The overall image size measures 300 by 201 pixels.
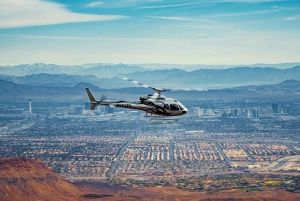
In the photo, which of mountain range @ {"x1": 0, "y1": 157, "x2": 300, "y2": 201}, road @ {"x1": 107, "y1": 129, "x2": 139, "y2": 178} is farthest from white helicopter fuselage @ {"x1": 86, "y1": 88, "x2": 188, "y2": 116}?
road @ {"x1": 107, "y1": 129, "x2": 139, "y2": 178}

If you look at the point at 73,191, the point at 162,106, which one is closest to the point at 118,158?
the point at 73,191

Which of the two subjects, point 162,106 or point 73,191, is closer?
point 162,106

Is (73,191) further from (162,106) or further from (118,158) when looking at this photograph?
(118,158)

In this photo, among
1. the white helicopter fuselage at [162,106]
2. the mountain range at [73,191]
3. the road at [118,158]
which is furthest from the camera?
the road at [118,158]

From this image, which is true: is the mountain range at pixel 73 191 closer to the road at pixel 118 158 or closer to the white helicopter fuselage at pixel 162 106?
the road at pixel 118 158

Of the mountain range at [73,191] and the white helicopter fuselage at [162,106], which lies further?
the mountain range at [73,191]

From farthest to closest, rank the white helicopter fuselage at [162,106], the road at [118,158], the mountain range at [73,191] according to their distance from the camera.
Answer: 1. the road at [118,158]
2. the mountain range at [73,191]
3. the white helicopter fuselage at [162,106]

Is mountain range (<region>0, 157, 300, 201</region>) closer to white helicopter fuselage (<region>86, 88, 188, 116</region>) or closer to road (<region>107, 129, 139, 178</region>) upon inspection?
road (<region>107, 129, 139, 178</region>)

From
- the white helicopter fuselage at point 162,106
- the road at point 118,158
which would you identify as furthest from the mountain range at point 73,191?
the white helicopter fuselage at point 162,106

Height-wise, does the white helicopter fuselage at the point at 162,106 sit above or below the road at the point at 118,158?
above

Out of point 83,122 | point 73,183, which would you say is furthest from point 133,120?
point 73,183

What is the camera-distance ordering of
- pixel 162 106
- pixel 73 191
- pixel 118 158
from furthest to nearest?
pixel 118 158 → pixel 73 191 → pixel 162 106

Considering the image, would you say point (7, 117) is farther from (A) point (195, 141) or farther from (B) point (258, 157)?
(B) point (258, 157)
